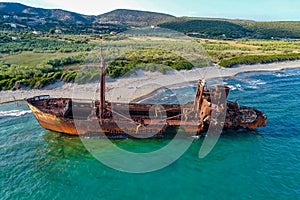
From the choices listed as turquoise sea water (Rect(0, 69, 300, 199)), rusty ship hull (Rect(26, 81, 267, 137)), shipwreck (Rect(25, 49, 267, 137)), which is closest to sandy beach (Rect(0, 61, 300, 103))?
shipwreck (Rect(25, 49, 267, 137))

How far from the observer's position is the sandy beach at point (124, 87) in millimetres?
44781

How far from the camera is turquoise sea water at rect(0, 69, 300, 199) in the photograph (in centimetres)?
2188

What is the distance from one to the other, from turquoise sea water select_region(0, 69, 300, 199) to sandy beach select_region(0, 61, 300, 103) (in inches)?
430

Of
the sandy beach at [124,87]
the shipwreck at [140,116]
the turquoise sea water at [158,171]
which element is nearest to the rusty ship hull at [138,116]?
the shipwreck at [140,116]

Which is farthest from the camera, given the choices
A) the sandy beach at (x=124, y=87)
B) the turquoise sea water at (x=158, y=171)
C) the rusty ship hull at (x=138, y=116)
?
the sandy beach at (x=124, y=87)

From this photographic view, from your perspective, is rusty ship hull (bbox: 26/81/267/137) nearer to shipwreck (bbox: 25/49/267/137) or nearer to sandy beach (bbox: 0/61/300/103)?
shipwreck (bbox: 25/49/267/137)

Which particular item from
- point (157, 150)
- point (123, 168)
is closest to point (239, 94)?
point (157, 150)

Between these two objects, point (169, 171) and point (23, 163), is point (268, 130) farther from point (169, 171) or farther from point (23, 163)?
point (23, 163)

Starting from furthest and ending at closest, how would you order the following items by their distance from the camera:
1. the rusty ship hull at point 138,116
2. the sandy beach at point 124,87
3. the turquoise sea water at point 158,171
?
the sandy beach at point 124,87, the rusty ship hull at point 138,116, the turquoise sea water at point 158,171

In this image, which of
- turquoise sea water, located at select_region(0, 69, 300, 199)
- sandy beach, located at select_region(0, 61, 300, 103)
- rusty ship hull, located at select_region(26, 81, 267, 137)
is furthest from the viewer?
sandy beach, located at select_region(0, 61, 300, 103)

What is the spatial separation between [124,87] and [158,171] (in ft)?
90.8

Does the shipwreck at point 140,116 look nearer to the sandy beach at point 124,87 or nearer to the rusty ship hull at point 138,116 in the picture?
the rusty ship hull at point 138,116

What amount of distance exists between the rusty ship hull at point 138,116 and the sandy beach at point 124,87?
5.82 meters

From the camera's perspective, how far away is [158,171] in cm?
2441
